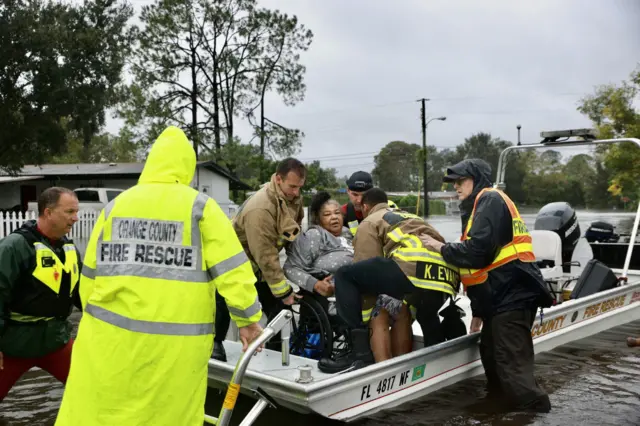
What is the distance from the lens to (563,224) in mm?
8461

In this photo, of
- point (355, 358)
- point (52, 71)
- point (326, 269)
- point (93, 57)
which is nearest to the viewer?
point (355, 358)

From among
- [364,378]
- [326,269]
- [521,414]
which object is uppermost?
[326,269]

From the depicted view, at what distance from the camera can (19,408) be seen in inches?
205

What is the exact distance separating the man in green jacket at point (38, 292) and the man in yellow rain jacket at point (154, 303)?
109 cm

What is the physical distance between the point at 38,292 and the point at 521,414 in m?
3.74

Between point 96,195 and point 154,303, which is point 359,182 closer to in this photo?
point 154,303

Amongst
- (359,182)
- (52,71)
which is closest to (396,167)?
(52,71)

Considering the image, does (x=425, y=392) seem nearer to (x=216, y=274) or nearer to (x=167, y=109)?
(x=216, y=274)

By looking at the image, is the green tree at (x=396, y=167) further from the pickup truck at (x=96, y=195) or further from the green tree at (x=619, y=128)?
the pickup truck at (x=96, y=195)

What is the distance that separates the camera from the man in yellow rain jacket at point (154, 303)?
2.61 m

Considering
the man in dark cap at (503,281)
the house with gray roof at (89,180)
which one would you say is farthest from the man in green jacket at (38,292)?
the house with gray roof at (89,180)

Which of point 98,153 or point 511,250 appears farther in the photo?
point 98,153

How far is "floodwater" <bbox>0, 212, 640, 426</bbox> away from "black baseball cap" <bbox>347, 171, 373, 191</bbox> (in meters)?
2.06

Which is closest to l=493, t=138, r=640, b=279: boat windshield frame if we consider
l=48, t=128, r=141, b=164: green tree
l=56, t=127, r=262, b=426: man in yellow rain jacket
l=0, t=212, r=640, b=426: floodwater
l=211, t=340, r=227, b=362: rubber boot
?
l=0, t=212, r=640, b=426: floodwater
